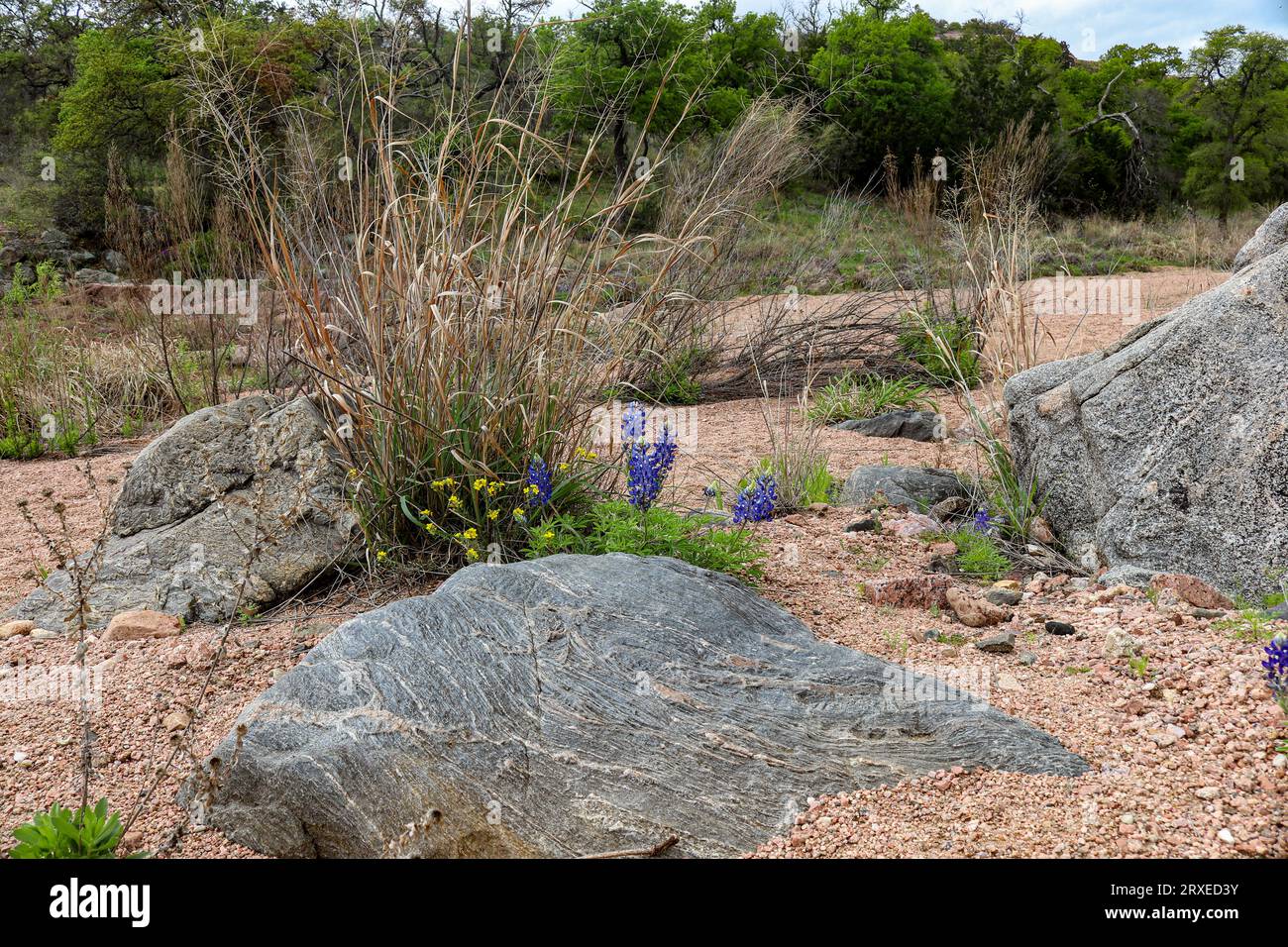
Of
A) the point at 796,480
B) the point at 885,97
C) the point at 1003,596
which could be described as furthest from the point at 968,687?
the point at 885,97

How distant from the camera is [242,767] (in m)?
2.22

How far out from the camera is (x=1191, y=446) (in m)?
3.31

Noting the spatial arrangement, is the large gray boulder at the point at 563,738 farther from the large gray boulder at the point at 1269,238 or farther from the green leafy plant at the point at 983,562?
the large gray boulder at the point at 1269,238

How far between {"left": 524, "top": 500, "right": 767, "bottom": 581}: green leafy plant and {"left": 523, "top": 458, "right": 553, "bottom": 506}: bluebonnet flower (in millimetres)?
75

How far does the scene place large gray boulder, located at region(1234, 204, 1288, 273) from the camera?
3906mm

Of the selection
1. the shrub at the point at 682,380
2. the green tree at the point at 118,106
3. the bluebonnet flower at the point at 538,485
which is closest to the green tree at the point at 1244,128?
the shrub at the point at 682,380

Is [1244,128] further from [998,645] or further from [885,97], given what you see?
[998,645]

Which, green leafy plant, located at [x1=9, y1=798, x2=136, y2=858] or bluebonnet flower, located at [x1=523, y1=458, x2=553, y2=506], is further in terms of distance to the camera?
bluebonnet flower, located at [x1=523, y1=458, x2=553, y2=506]

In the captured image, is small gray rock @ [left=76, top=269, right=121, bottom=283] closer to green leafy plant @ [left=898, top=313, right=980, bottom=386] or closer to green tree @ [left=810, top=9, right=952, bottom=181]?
green leafy plant @ [left=898, top=313, right=980, bottom=386]

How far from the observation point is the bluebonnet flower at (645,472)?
329 centimetres

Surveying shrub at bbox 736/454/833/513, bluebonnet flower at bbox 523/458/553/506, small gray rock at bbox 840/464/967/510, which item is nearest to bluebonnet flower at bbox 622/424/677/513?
bluebonnet flower at bbox 523/458/553/506

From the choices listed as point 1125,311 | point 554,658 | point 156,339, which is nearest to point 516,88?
point 554,658
